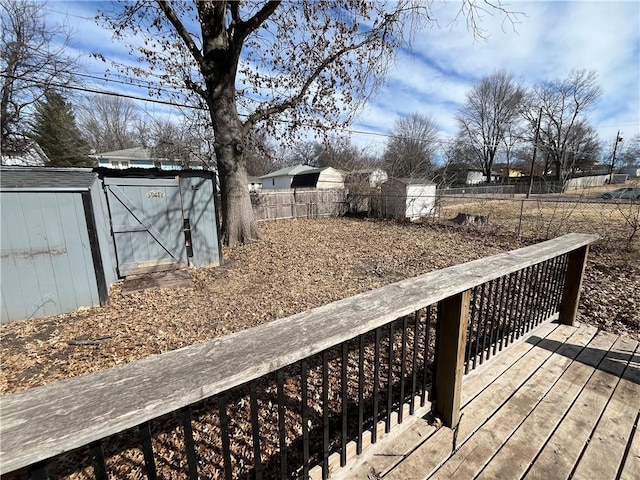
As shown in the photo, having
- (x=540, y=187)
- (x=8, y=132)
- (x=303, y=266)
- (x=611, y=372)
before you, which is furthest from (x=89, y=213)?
(x=540, y=187)

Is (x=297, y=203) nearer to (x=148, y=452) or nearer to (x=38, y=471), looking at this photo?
(x=148, y=452)

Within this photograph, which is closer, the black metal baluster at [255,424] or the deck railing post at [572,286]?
the black metal baluster at [255,424]

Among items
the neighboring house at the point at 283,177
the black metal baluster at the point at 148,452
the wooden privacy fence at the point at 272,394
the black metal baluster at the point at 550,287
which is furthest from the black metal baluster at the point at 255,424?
the neighboring house at the point at 283,177

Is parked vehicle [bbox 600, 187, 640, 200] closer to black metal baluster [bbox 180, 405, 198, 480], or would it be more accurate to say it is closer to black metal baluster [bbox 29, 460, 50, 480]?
black metal baluster [bbox 180, 405, 198, 480]

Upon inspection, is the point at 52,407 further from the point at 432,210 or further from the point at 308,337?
the point at 432,210

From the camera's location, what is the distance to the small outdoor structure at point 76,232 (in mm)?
3947

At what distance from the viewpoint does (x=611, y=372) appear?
232 centimetres

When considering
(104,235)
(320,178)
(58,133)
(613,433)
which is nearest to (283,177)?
(320,178)

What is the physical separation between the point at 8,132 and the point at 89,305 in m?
16.6

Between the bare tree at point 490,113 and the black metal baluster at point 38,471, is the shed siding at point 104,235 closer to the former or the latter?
the black metal baluster at point 38,471

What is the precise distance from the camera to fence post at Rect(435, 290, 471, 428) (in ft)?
5.48

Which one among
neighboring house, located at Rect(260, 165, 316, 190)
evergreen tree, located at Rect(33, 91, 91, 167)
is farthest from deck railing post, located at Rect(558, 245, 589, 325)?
neighboring house, located at Rect(260, 165, 316, 190)

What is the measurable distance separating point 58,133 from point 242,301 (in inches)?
815

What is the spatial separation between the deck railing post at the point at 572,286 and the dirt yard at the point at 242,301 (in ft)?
1.64
